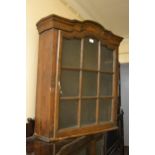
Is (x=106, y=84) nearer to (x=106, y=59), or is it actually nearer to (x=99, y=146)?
(x=106, y=59)

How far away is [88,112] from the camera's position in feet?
5.49

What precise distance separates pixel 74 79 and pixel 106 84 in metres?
0.39

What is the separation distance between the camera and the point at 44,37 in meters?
1.48

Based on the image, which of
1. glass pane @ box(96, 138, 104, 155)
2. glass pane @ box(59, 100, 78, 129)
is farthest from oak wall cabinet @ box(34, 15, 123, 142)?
glass pane @ box(96, 138, 104, 155)

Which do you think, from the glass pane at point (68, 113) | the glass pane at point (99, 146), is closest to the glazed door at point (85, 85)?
the glass pane at point (68, 113)

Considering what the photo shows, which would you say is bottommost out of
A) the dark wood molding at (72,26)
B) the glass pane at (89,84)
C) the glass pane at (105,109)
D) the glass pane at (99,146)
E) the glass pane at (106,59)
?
the glass pane at (99,146)

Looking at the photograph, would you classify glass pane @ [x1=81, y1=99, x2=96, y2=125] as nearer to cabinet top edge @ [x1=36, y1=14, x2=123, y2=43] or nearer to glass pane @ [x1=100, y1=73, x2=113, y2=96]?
glass pane @ [x1=100, y1=73, x2=113, y2=96]

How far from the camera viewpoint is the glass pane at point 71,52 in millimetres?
1473

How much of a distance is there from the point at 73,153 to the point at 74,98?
0.40 m

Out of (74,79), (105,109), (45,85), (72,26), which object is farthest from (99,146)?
(72,26)

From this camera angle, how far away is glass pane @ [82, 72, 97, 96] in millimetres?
1626

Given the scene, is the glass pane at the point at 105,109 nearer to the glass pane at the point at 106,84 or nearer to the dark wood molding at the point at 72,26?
the glass pane at the point at 106,84
